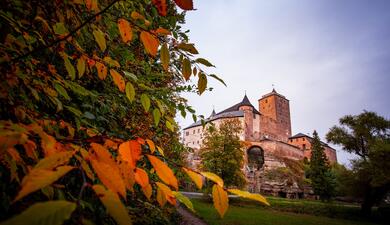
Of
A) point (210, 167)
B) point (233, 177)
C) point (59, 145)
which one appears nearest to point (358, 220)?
point (233, 177)

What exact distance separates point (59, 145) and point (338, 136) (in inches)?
1338

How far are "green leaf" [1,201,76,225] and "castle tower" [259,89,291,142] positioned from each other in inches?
2966

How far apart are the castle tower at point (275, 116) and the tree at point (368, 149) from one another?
4375 centimetres

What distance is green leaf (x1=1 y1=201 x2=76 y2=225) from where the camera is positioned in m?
0.48

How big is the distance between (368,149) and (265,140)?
32258mm

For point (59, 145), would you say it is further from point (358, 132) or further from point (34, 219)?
point (358, 132)

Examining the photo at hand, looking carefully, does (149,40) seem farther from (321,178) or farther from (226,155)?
(321,178)

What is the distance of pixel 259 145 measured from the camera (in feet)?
193

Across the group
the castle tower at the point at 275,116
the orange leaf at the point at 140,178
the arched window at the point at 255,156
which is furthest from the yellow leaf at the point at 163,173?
the castle tower at the point at 275,116

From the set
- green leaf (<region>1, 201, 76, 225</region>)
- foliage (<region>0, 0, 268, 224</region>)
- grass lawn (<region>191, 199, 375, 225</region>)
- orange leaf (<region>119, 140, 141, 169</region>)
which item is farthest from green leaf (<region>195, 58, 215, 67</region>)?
grass lawn (<region>191, 199, 375, 225</region>)

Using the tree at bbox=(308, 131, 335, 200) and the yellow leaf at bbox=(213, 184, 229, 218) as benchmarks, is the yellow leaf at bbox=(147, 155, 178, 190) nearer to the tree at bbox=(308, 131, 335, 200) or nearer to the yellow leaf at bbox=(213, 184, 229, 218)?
the yellow leaf at bbox=(213, 184, 229, 218)

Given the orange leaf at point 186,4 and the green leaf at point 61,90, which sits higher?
the orange leaf at point 186,4

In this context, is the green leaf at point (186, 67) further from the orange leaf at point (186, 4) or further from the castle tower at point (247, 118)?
the castle tower at point (247, 118)

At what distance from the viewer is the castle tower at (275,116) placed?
247 ft
